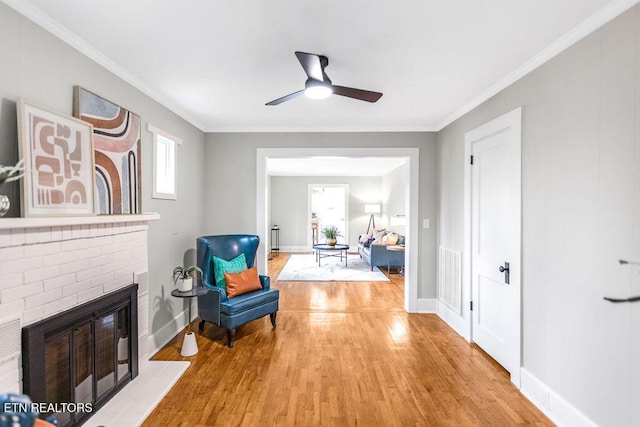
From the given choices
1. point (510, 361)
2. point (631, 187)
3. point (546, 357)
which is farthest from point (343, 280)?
point (631, 187)

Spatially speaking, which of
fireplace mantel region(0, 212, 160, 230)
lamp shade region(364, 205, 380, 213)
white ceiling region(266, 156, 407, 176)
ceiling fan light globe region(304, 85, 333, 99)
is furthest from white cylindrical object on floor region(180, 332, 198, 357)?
lamp shade region(364, 205, 380, 213)

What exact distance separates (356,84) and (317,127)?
1405 millimetres

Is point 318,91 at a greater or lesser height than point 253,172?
greater

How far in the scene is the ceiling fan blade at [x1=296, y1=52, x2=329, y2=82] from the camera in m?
1.81

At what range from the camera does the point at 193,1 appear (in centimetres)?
162

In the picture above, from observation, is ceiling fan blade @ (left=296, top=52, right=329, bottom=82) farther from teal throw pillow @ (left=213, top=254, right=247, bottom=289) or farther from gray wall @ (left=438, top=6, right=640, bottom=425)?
teal throw pillow @ (left=213, top=254, right=247, bottom=289)

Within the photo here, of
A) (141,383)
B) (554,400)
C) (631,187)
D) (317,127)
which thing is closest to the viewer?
(631,187)

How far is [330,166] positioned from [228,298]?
16.9ft

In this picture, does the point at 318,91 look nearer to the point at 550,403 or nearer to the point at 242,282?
the point at 242,282

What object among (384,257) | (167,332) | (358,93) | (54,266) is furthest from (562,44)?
(384,257)

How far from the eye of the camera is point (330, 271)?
21.4 feet

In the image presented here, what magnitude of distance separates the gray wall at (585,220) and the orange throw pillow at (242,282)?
2565mm

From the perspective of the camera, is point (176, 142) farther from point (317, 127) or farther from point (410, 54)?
point (410, 54)

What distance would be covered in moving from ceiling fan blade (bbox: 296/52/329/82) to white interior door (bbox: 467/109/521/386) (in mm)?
1611
